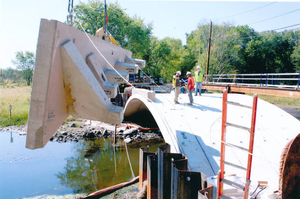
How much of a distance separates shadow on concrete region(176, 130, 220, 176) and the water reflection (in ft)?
12.0

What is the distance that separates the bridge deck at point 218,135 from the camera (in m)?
4.93

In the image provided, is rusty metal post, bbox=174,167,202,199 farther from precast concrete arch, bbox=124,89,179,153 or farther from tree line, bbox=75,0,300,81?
tree line, bbox=75,0,300,81

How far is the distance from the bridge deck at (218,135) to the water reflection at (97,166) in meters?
3.19

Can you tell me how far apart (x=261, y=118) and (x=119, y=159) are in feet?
22.0

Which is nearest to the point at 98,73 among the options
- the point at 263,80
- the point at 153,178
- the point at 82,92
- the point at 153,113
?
the point at 82,92

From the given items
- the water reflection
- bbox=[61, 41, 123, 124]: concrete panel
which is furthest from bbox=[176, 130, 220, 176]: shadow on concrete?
the water reflection

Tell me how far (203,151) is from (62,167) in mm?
6632

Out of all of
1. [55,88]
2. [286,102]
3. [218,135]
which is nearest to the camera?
[55,88]

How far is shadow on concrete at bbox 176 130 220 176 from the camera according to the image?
4960 millimetres

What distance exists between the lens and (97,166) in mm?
9750

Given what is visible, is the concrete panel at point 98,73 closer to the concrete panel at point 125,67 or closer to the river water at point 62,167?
the concrete panel at point 125,67

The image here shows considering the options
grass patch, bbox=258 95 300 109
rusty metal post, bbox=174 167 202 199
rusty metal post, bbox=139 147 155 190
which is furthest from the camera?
grass patch, bbox=258 95 300 109

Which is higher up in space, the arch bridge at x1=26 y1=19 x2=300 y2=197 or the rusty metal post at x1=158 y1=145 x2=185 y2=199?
the arch bridge at x1=26 y1=19 x2=300 y2=197

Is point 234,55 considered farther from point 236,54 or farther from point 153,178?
point 153,178
